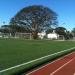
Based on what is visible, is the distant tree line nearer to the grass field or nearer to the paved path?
the grass field

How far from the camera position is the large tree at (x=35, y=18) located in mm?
93438

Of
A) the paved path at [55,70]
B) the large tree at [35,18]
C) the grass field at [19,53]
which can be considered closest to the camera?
the paved path at [55,70]

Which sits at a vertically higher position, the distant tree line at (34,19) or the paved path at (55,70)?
the distant tree line at (34,19)

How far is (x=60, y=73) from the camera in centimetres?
1381

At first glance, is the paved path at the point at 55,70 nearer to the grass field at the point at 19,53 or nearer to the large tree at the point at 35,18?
the grass field at the point at 19,53

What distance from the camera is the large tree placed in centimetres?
9344

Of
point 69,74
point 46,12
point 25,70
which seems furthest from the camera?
point 46,12

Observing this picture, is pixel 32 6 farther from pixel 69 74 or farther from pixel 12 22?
pixel 69 74

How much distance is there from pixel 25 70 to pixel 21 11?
8483cm

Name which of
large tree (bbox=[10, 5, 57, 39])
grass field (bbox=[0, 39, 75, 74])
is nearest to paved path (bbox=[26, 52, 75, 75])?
grass field (bbox=[0, 39, 75, 74])

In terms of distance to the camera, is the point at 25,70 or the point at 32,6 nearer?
the point at 25,70

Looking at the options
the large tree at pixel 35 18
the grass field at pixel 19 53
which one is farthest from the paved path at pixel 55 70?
the large tree at pixel 35 18

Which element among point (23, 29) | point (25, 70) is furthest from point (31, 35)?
point (25, 70)

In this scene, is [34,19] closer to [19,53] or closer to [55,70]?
[19,53]
